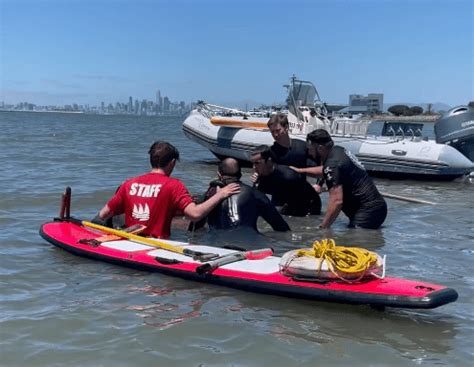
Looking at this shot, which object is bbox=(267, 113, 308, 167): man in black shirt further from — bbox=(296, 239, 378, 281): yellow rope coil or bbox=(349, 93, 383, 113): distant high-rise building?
bbox=(349, 93, 383, 113): distant high-rise building

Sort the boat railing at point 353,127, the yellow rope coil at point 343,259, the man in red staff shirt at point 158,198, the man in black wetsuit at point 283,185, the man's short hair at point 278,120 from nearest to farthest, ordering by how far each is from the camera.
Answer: the yellow rope coil at point 343,259, the man in red staff shirt at point 158,198, the man in black wetsuit at point 283,185, the man's short hair at point 278,120, the boat railing at point 353,127

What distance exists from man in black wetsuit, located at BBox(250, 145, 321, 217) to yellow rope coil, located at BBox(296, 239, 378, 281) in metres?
2.38

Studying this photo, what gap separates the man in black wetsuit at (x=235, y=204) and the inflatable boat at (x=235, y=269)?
36 centimetres

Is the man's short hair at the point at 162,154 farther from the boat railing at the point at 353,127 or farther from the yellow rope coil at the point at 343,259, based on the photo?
the boat railing at the point at 353,127

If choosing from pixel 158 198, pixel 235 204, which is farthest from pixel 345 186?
pixel 158 198

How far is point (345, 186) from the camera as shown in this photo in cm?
690

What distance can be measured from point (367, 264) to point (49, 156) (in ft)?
53.0

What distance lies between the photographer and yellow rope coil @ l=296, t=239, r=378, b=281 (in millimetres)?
4246

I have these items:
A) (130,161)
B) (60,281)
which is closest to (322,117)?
(130,161)

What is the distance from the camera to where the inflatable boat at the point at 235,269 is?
A: 412 cm

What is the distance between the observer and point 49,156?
747 inches

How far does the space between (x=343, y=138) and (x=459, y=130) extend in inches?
108

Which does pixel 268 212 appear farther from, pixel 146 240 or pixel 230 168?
pixel 146 240

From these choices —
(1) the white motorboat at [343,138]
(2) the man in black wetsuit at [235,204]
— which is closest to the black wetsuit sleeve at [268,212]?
(2) the man in black wetsuit at [235,204]
